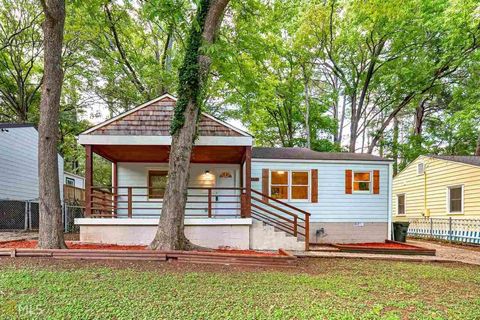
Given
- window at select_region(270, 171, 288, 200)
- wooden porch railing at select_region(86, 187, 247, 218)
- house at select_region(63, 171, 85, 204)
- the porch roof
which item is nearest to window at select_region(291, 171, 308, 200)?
window at select_region(270, 171, 288, 200)

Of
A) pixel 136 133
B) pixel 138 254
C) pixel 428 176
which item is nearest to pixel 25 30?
pixel 136 133

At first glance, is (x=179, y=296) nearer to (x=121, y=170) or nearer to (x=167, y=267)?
(x=167, y=267)

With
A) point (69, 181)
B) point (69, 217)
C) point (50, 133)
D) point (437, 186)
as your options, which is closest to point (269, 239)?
point (50, 133)

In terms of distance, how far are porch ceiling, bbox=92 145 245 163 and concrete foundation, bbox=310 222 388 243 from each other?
12.3 ft

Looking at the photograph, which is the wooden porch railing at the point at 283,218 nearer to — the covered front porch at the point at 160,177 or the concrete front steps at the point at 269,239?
the concrete front steps at the point at 269,239

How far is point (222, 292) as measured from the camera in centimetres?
439

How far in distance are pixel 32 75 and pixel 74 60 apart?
492cm

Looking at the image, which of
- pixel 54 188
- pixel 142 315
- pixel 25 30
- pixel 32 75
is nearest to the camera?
pixel 142 315

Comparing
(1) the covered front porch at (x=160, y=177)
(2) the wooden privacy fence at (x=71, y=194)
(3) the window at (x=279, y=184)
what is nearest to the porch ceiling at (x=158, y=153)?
(1) the covered front porch at (x=160, y=177)

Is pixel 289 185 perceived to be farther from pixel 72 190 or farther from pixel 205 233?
pixel 72 190

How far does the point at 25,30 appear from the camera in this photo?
17.0m

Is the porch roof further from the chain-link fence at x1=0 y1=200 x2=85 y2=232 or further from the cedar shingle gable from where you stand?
the chain-link fence at x1=0 y1=200 x2=85 y2=232

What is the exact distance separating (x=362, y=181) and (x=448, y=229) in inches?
217

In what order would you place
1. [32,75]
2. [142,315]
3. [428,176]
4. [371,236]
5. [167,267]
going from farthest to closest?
[32,75] → [428,176] → [371,236] → [167,267] → [142,315]
